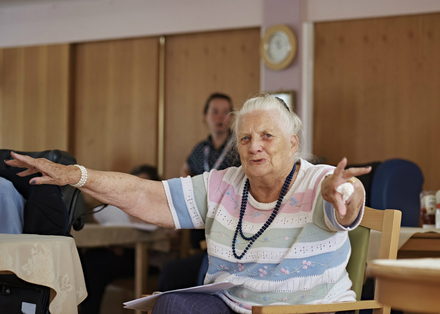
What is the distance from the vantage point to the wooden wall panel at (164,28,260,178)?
4625 millimetres

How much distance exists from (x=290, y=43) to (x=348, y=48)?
1.56 ft

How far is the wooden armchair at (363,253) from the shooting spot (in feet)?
4.42

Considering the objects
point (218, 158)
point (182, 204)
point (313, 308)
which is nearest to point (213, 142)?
point (218, 158)

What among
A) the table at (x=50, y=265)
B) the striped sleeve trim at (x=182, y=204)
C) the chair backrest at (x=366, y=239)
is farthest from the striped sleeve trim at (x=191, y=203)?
the chair backrest at (x=366, y=239)

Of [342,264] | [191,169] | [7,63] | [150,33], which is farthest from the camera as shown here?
[7,63]

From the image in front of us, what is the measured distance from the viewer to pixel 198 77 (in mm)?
4805

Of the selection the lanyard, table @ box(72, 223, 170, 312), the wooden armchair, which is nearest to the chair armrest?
the wooden armchair

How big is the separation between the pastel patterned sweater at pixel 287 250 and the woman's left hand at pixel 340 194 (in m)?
0.06

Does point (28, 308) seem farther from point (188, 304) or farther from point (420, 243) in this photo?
point (420, 243)

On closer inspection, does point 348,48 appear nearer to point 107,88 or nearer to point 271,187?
point 107,88

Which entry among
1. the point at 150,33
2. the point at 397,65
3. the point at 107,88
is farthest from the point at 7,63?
the point at 397,65

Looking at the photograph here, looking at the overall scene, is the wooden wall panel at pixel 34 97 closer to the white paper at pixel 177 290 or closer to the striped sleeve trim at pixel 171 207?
the striped sleeve trim at pixel 171 207

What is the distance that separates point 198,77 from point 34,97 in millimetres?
1850

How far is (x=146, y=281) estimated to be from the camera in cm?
322
